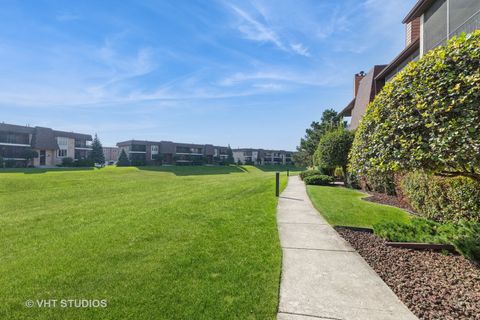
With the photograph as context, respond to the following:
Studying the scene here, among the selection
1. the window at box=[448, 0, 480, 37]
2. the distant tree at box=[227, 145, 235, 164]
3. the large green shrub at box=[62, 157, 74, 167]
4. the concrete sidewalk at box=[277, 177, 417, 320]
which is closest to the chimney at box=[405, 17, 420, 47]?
the window at box=[448, 0, 480, 37]

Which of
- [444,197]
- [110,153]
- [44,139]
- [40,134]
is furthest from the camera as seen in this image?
[110,153]

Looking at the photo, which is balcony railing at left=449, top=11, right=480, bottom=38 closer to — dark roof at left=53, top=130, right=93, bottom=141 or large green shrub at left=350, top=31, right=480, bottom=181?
large green shrub at left=350, top=31, right=480, bottom=181

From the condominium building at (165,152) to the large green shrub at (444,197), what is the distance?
187 ft

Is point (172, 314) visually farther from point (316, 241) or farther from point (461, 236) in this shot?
point (461, 236)

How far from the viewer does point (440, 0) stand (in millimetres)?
10273

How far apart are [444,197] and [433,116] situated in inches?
184

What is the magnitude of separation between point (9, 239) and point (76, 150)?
188 feet

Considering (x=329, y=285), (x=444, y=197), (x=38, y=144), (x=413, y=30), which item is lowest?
(x=329, y=285)

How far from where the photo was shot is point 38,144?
44.0 m

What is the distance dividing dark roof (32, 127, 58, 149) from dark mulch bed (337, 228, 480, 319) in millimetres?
54331

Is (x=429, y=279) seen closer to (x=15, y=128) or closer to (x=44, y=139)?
(x=15, y=128)

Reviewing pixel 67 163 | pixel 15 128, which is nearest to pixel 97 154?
pixel 67 163

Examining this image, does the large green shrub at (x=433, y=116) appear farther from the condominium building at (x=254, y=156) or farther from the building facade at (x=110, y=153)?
the building facade at (x=110, y=153)

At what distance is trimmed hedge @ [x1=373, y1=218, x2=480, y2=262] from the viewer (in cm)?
417
